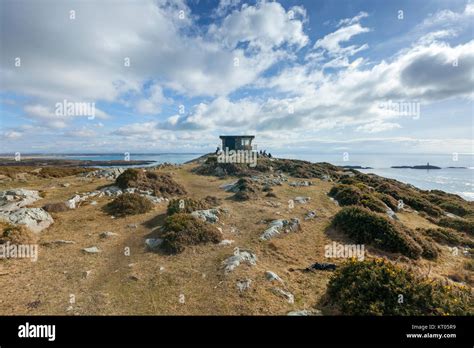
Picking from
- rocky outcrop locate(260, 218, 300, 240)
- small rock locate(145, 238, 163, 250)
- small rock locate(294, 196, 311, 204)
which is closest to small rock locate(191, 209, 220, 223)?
small rock locate(145, 238, 163, 250)

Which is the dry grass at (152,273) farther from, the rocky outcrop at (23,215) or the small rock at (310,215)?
the small rock at (310,215)

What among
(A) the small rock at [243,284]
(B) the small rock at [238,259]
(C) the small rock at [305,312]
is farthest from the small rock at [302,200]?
(C) the small rock at [305,312]

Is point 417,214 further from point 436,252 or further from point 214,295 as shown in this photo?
point 214,295

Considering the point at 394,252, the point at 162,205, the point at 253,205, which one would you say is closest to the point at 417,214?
the point at 394,252

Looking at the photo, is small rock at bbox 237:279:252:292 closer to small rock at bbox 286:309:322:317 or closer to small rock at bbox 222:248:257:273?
small rock at bbox 222:248:257:273

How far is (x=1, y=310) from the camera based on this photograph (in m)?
6.40

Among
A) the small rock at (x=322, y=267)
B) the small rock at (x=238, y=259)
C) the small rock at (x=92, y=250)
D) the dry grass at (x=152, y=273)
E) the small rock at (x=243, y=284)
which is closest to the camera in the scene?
the dry grass at (x=152, y=273)

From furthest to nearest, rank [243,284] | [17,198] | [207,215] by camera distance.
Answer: [17,198] < [207,215] < [243,284]

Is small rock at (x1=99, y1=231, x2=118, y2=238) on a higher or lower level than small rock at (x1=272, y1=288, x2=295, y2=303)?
higher

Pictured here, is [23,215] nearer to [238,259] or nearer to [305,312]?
[238,259]

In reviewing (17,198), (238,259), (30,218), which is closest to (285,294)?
(238,259)

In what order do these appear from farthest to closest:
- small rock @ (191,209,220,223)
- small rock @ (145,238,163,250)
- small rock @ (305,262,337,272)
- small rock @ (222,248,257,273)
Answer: small rock @ (191,209,220,223), small rock @ (145,238,163,250), small rock @ (305,262,337,272), small rock @ (222,248,257,273)

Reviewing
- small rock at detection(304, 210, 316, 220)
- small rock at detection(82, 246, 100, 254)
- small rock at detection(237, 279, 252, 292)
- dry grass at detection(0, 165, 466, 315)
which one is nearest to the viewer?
dry grass at detection(0, 165, 466, 315)
